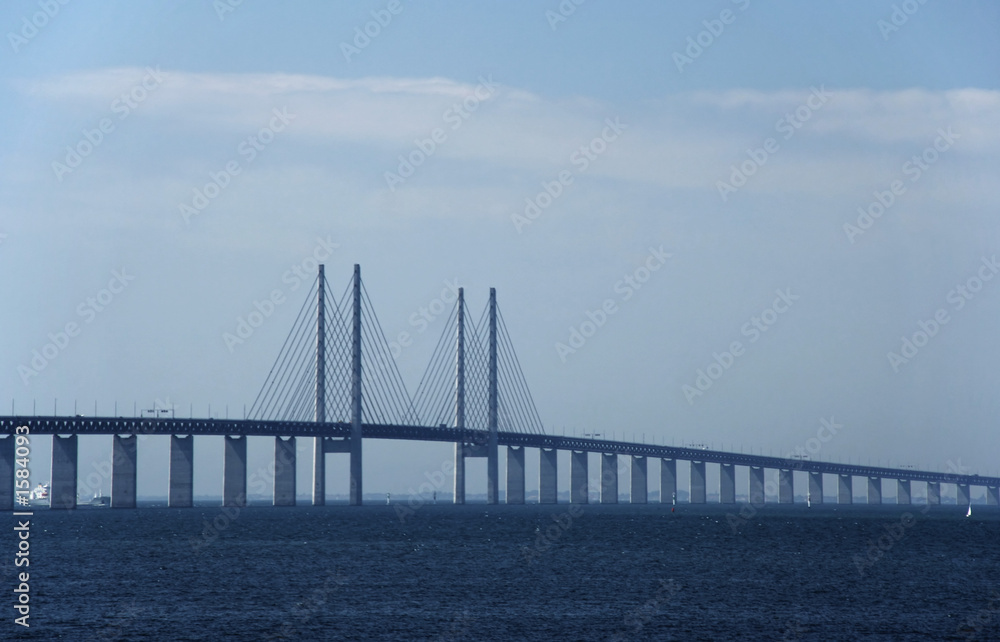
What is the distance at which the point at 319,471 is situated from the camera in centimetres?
13038

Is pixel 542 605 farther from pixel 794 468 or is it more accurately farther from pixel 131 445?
pixel 794 468

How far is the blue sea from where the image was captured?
39375 mm

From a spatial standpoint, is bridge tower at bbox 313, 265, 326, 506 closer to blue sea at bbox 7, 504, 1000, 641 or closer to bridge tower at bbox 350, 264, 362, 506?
bridge tower at bbox 350, 264, 362, 506

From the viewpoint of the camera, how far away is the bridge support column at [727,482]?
7382 inches

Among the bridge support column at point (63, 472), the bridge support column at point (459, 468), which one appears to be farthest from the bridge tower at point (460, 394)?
the bridge support column at point (63, 472)

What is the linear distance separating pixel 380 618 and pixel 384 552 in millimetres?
28237

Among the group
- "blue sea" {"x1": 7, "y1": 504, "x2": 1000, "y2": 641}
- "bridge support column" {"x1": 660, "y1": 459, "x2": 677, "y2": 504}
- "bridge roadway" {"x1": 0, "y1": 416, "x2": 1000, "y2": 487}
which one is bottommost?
"blue sea" {"x1": 7, "y1": 504, "x2": 1000, "y2": 641}

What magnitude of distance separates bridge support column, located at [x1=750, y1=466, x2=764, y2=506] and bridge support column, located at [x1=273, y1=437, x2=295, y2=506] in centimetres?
8343

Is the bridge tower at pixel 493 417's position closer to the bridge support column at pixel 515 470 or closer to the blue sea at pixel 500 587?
the bridge support column at pixel 515 470

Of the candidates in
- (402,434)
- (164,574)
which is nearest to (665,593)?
(164,574)

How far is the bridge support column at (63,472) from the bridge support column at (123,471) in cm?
454

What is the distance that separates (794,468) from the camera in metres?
195

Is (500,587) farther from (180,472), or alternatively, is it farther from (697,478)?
(697,478)

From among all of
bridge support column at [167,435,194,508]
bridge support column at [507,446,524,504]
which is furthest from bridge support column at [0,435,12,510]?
bridge support column at [507,446,524,504]
